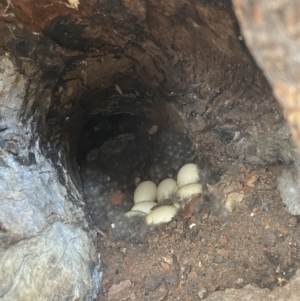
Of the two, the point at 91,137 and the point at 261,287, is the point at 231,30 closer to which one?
the point at 261,287

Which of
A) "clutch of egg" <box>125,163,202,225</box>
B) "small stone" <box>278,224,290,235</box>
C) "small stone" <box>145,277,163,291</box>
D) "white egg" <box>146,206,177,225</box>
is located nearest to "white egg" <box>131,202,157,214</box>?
"clutch of egg" <box>125,163,202,225</box>

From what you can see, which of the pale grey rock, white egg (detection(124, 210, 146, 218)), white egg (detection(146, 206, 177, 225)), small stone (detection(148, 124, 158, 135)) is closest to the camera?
the pale grey rock

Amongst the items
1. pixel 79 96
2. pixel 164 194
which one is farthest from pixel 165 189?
pixel 79 96

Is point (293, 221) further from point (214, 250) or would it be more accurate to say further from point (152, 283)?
point (152, 283)

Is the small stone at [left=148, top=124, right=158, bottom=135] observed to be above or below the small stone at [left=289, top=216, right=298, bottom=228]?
below

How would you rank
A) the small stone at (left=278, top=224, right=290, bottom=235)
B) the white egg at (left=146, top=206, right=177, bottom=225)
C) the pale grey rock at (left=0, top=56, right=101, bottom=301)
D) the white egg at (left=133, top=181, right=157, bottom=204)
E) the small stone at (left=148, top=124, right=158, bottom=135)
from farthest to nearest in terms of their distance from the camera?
the small stone at (left=148, top=124, right=158, bottom=135) < the white egg at (left=133, top=181, right=157, bottom=204) < the white egg at (left=146, top=206, right=177, bottom=225) < the small stone at (left=278, top=224, right=290, bottom=235) < the pale grey rock at (left=0, top=56, right=101, bottom=301)

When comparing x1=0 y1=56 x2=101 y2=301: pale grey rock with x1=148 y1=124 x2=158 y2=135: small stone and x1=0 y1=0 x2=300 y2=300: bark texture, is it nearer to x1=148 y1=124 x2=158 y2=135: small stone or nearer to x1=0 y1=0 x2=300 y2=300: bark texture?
x1=0 y1=0 x2=300 y2=300: bark texture
